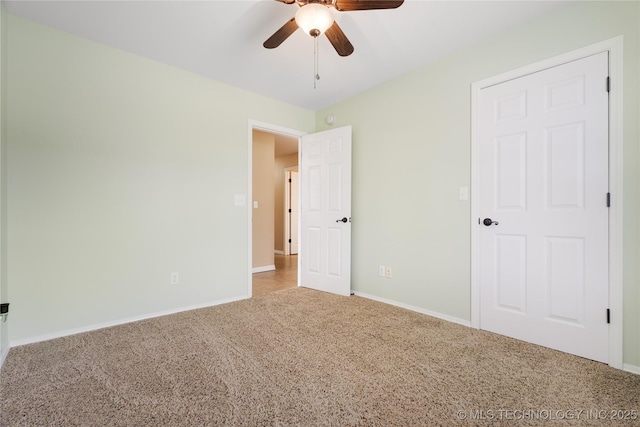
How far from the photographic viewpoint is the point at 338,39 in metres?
1.87

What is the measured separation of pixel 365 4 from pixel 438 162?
1.50 meters

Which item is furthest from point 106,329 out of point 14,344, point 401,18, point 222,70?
point 401,18

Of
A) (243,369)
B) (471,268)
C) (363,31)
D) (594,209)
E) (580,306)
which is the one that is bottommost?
(243,369)

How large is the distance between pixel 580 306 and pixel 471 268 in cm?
70

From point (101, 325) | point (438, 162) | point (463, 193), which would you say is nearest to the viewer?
point (101, 325)

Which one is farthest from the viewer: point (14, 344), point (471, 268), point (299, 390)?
point (471, 268)

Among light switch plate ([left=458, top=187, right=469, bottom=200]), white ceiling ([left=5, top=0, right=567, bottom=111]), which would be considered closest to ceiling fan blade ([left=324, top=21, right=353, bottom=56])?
white ceiling ([left=5, top=0, right=567, bottom=111])

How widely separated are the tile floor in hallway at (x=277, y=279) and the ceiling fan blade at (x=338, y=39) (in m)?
2.76

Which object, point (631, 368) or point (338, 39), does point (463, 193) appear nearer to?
point (631, 368)

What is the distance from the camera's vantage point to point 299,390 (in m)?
1.51

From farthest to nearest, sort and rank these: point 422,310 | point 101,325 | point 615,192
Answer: point 422,310, point 101,325, point 615,192

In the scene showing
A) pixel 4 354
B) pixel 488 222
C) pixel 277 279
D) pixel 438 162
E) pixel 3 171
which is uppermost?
pixel 438 162

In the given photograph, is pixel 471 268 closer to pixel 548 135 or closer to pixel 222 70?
pixel 548 135

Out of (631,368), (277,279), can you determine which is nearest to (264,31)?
(277,279)
